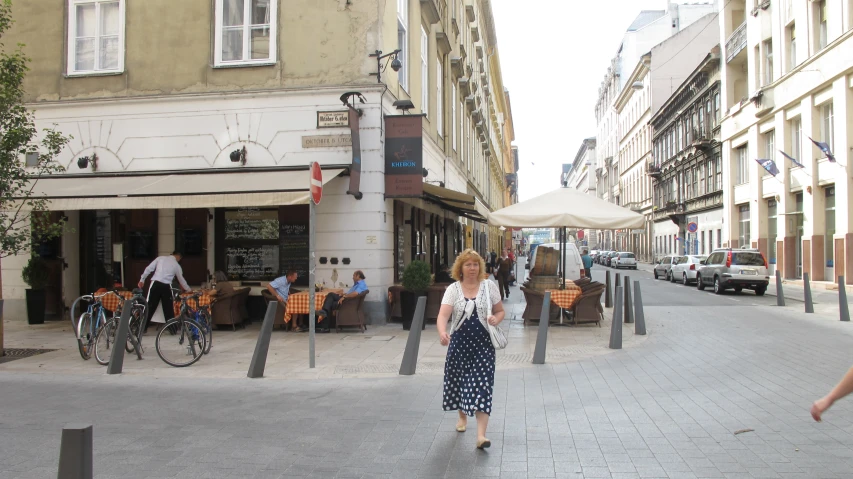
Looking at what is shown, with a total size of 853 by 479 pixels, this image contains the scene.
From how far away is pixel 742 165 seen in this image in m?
35.8

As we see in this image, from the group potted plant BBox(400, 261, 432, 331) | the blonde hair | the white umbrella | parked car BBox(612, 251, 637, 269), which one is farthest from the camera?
parked car BBox(612, 251, 637, 269)

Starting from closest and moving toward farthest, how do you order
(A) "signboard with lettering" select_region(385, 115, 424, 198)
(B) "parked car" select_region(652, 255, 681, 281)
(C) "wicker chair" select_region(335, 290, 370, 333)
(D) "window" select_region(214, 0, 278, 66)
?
(C) "wicker chair" select_region(335, 290, 370, 333) → (A) "signboard with lettering" select_region(385, 115, 424, 198) → (D) "window" select_region(214, 0, 278, 66) → (B) "parked car" select_region(652, 255, 681, 281)

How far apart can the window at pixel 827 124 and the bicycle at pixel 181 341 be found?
25277 millimetres

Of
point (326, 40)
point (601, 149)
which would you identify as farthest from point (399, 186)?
point (601, 149)

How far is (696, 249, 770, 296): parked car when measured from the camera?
22188 mm

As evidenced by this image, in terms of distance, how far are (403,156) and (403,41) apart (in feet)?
12.9

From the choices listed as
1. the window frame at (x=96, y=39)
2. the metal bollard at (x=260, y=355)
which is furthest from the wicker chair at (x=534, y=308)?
the window frame at (x=96, y=39)

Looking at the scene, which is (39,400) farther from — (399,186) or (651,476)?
(399,186)

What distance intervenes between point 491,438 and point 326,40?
955 cm

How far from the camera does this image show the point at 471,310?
5.23 meters

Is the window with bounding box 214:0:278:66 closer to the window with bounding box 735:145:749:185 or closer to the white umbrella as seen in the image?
the white umbrella

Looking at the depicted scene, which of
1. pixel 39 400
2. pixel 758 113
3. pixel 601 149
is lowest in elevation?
pixel 39 400

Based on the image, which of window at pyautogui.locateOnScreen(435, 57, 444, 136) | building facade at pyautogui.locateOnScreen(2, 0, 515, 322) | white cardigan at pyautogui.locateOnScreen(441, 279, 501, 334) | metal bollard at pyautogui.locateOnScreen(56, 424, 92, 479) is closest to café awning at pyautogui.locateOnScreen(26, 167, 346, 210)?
building facade at pyautogui.locateOnScreen(2, 0, 515, 322)

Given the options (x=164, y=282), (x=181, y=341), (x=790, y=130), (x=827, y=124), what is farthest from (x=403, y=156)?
(x=790, y=130)
